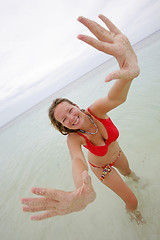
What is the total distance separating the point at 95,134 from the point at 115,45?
1.14 meters

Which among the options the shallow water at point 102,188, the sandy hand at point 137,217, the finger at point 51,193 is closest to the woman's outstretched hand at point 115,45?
the finger at point 51,193

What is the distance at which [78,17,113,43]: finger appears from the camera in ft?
3.62

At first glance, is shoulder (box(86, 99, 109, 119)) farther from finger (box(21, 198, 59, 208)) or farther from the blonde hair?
finger (box(21, 198, 59, 208))

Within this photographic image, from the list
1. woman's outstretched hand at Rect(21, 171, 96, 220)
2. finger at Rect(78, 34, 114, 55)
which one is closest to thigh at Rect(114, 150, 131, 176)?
woman's outstretched hand at Rect(21, 171, 96, 220)

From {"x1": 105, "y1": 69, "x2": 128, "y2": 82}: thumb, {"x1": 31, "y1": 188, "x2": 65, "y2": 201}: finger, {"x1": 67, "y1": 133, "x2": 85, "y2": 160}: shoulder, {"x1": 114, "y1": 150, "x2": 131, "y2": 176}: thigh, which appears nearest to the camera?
{"x1": 31, "y1": 188, "x2": 65, "y2": 201}: finger

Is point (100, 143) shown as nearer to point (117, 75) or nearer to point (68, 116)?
point (68, 116)

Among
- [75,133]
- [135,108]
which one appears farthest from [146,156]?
[135,108]

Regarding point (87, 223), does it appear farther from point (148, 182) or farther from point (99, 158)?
point (99, 158)

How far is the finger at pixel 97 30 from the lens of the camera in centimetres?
110

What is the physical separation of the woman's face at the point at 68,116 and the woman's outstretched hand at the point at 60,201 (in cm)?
87

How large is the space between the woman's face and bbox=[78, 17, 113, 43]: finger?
0.91 meters

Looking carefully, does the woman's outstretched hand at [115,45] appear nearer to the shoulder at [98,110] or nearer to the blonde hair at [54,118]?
the shoulder at [98,110]

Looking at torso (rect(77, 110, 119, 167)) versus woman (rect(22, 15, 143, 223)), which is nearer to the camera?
woman (rect(22, 15, 143, 223))

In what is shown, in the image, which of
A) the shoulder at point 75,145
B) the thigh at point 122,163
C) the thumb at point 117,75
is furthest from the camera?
the thigh at point 122,163
